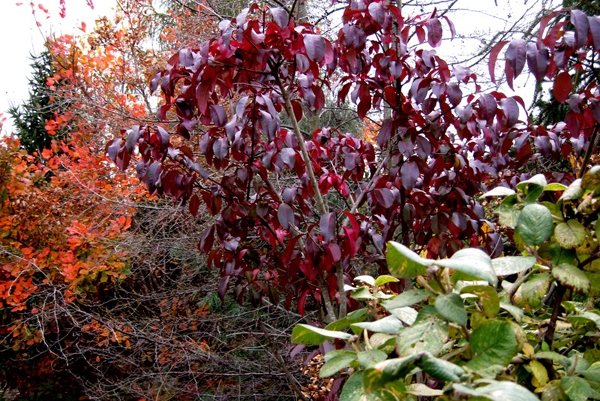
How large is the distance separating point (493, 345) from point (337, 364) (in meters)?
0.23

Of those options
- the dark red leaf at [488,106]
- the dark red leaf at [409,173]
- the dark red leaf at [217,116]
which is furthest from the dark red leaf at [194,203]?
the dark red leaf at [488,106]

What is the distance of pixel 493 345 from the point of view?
0.52 m

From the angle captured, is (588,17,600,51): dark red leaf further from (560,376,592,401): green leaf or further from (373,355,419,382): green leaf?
(373,355,419,382): green leaf

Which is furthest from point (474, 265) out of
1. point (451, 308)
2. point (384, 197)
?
point (384, 197)

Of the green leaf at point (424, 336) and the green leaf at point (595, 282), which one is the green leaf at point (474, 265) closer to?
the green leaf at point (424, 336)

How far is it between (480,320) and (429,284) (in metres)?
0.11

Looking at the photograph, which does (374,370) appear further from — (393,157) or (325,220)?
(393,157)

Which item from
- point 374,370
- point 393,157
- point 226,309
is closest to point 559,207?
point 374,370

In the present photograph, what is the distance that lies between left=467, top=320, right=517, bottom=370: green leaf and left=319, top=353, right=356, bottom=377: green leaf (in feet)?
0.60

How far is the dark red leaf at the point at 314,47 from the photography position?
131cm

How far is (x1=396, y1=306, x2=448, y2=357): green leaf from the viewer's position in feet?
1.66

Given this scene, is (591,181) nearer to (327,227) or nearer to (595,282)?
(595,282)

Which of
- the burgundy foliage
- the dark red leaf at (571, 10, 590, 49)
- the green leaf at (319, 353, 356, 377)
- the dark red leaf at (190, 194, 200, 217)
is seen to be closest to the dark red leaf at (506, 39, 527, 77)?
the burgundy foliage

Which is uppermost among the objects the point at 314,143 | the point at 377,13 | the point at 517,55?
the point at 377,13
